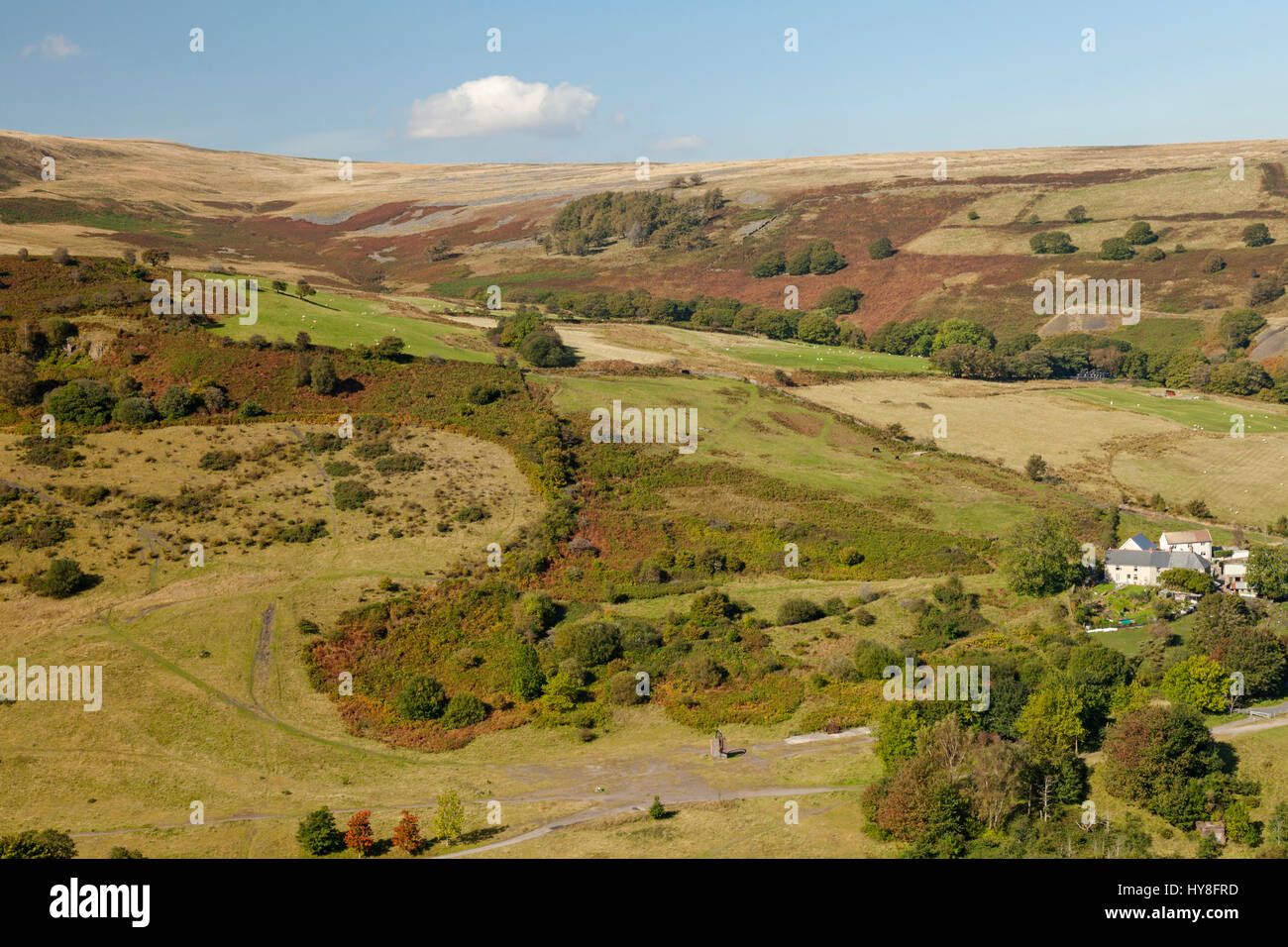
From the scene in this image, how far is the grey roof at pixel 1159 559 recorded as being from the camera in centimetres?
6650

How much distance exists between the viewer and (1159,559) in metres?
67.4

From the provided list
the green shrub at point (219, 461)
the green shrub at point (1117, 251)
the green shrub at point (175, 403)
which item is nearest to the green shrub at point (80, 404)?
the green shrub at point (175, 403)

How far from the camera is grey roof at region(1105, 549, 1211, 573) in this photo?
Answer: 66.5 m

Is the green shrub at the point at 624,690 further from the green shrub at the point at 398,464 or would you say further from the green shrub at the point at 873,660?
the green shrub at the point at 398,464

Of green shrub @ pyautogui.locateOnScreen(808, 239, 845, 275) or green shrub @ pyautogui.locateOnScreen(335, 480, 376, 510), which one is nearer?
green shrub @ pyautogui.locateOnScreen(335, 480, 376, 510)

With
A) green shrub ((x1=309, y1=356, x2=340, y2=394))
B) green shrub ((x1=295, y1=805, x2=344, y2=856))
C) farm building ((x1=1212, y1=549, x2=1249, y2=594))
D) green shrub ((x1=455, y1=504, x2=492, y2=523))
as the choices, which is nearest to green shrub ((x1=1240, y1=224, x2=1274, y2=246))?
farm building ((x1=1212, y1=549, x2=1249, y2=594))

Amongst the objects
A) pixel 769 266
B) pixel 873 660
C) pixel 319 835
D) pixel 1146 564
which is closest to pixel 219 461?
pixel 319 835

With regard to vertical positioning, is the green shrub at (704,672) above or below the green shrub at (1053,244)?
below

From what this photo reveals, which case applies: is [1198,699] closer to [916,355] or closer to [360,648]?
[360,648]

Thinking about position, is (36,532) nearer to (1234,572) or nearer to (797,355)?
(1234,572)

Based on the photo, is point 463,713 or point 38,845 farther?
point 463,713

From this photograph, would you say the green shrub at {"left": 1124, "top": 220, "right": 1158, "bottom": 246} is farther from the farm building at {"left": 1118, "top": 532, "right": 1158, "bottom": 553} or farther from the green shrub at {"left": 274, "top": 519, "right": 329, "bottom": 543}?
the green shrub at {"left": 274, "top": 519, "right": 329, "bottom": 543}

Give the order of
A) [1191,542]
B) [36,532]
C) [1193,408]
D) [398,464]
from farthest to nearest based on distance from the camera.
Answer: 1. [1193,408]
2. [398,464]
3. [1191,542]
4. [36,532]

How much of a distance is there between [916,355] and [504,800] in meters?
111
